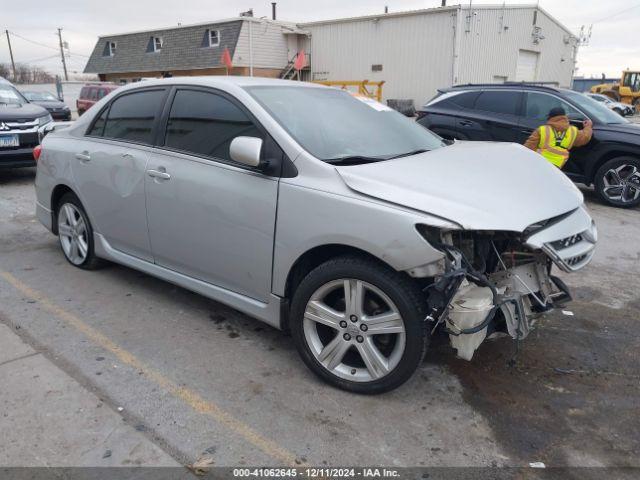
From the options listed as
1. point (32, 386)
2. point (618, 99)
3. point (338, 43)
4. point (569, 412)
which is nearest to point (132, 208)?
point (32, 386)

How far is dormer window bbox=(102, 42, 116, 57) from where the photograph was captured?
36.6 m

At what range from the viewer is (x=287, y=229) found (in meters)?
3.03

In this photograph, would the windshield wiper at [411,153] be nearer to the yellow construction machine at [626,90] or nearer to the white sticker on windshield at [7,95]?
the white sticker on windshield at [7,95]

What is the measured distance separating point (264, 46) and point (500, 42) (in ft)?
40.5

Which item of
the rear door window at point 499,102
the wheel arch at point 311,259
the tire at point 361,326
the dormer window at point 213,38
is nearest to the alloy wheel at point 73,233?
the wheel arch at point 311,259

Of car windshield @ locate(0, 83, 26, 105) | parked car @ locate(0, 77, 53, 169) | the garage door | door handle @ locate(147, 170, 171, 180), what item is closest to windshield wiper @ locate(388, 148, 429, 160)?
door handle @ locate(147, 170, 171, 180)

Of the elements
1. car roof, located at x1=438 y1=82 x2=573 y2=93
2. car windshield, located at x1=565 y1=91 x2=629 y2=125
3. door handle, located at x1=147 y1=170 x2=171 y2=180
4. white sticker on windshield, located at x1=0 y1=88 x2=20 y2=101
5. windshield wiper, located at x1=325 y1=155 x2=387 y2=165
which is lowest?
door handle, located at x1=147 y1=170 x2=171 y2=180

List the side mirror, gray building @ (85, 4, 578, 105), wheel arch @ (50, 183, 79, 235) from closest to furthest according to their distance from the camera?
the side mirror < wheel arch @ (50, 183, 79, 235) < gray building @ (85, 4, 578, 105)

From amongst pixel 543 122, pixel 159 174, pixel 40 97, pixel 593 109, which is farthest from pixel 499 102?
pixel 40 97

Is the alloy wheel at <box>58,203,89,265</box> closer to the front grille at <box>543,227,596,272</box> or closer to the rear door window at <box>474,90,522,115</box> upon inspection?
the front grille at <box>543,227,596,272</box>

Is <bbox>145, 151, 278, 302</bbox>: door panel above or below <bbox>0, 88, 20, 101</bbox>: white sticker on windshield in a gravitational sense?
below

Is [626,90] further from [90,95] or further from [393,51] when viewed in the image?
[90,95]

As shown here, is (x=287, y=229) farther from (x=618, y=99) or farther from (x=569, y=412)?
(x=618, y=99)

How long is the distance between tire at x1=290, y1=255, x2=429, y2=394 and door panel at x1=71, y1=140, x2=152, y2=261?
162 centimetres
